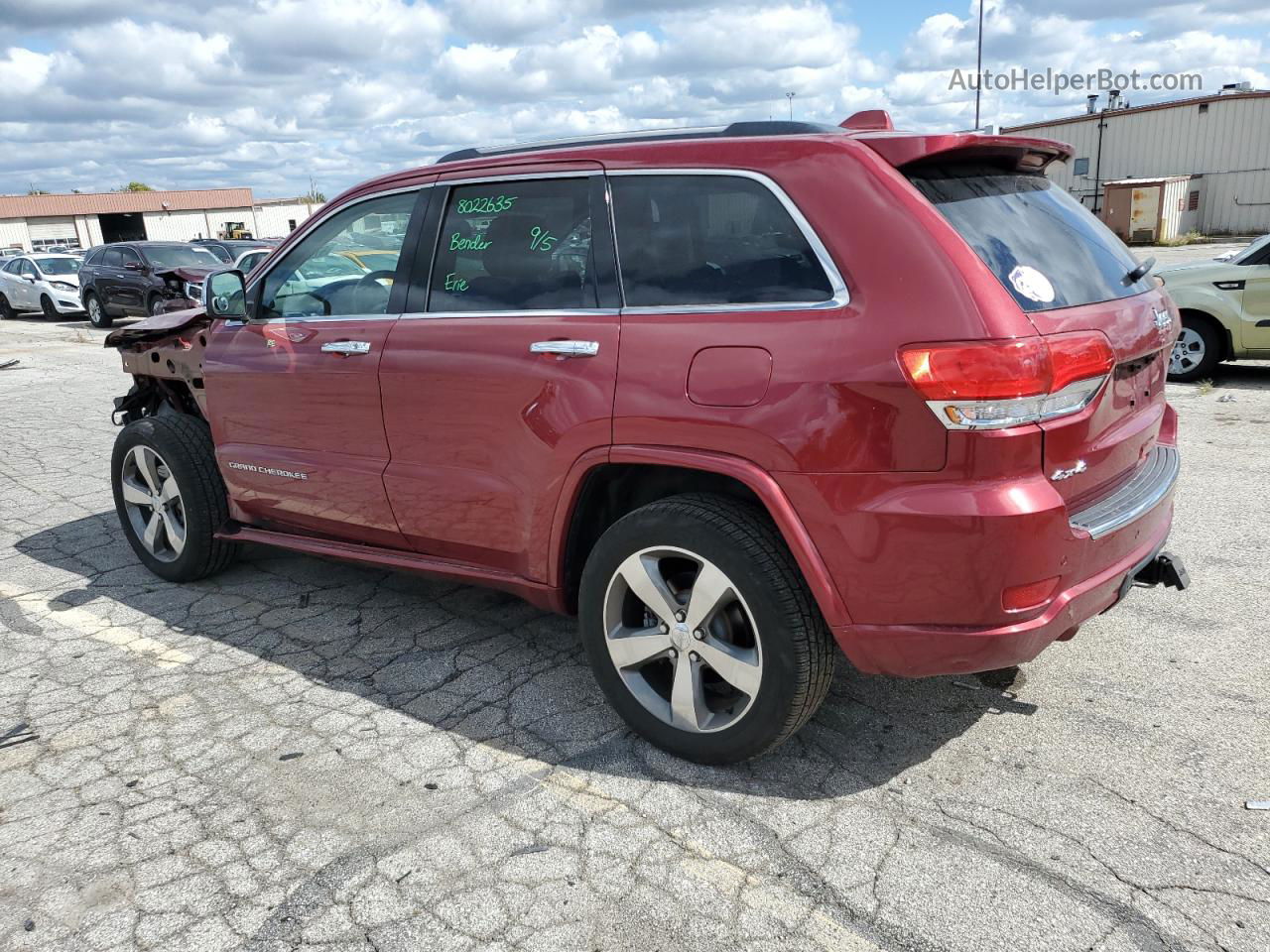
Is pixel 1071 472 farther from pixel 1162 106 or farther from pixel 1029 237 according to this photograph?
pixel 1162 106

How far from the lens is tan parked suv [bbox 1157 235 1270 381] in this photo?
28.5ft

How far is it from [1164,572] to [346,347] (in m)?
2.94

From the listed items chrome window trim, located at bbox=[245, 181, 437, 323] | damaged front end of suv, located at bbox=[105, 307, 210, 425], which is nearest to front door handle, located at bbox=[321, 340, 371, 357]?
chrome window trim, located at bbox=[245, 181, 437, 323]

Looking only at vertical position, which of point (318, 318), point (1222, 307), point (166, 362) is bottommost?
point (1222, 307)

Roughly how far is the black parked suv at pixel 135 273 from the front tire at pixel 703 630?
17086mm

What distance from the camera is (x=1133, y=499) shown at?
2.96 m

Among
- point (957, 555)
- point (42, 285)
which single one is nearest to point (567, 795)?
point (957, 555)

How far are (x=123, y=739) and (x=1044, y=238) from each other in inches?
134

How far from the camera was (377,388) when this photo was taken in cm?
373

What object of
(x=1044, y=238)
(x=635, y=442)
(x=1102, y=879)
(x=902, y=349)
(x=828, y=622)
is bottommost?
(x=1102, y=879)

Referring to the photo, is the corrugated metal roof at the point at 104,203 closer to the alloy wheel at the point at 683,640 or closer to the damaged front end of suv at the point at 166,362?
the damaged front end of suv at the point at 166,362

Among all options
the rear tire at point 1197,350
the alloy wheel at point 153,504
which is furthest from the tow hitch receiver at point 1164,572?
the rear tire at point 1197,350

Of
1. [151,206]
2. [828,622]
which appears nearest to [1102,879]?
[828,622]

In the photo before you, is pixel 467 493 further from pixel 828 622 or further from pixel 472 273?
pixel 828 622
